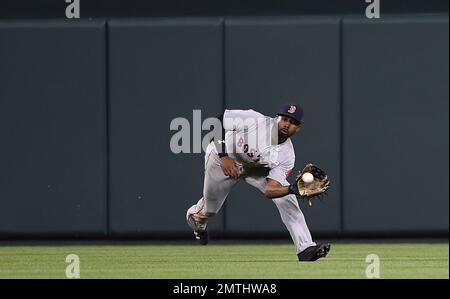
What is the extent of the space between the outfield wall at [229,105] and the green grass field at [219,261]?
0.42 m

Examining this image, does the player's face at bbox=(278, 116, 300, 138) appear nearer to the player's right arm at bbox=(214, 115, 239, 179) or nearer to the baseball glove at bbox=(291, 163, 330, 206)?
the baseball glove at bbox=(291, 163, 330, 206)

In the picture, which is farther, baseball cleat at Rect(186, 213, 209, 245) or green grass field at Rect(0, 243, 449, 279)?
baseball cleat at Rect(186, 213, 209, 245)

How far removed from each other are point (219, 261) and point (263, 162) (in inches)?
34.7

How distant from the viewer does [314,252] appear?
10.3 m

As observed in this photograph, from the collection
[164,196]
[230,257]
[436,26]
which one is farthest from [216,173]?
[436,26]

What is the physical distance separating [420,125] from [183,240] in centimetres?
233

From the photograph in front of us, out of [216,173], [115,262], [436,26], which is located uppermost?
[436,26]

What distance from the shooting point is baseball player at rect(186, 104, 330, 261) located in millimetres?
10266

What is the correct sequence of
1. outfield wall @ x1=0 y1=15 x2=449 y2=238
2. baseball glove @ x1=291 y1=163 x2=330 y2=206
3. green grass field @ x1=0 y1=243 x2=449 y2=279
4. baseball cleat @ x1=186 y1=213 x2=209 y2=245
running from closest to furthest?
1. green grass field @ x1=0 y1=243 x2=449 y2=279
2. baseball glove @ x1=291 y1=163 x2=330 y2=206
3. baseball cleat @ x1=186 y1=213 x2=209 y2=245
4. outfield wall @ x1=0 y1=15 x2=449 y2=238

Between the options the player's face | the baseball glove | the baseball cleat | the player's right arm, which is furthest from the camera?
the baseball cleat

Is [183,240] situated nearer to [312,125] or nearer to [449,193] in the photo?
[312,125]

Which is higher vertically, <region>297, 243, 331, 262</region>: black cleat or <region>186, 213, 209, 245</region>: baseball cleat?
<region>186, 213, 209, 245</region>: baseball cleat

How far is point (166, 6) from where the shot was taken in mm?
12875

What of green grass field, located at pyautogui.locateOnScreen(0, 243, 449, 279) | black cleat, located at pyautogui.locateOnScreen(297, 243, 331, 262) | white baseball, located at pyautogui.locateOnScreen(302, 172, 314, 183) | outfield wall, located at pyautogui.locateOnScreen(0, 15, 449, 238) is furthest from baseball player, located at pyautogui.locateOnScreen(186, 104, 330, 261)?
outfield wall, located at pyautogui.locateOnScreen(0, 15, 449, 238)
